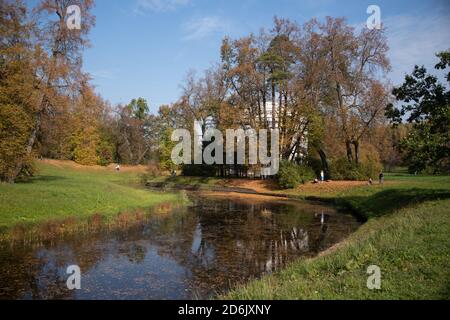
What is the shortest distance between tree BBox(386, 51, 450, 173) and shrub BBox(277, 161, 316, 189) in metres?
18.5

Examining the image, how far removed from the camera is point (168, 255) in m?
14.4

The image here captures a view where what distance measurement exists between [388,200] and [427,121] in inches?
264

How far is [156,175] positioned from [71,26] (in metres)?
33.2

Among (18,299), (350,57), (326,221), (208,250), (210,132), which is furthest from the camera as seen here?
(210,132)

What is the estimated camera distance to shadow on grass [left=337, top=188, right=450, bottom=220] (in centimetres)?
2066

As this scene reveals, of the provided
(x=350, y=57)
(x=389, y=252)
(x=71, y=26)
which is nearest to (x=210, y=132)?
(x=350, y=57)

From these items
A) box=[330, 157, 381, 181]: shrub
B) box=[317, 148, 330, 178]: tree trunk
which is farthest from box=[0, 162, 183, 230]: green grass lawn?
box=[317, 148, 330, 178]: tree trunk

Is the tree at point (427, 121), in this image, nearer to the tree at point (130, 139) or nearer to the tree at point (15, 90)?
the tree at point (15, 90)

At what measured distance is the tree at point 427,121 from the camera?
57.1 feet

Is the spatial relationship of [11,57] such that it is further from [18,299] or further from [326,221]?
[326,221]

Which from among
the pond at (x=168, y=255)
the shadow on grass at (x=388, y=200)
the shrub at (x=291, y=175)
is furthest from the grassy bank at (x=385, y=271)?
the shrub at (x=291, y=175)

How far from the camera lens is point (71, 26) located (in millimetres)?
25156

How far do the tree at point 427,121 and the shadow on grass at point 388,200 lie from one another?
8.86 ft

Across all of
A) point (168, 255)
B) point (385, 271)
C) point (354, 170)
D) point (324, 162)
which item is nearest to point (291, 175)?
point (324, 162)
